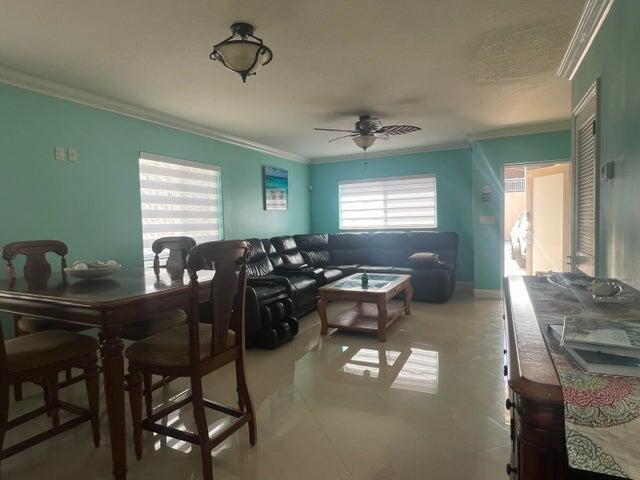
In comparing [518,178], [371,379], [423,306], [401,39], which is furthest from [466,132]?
[518,178]

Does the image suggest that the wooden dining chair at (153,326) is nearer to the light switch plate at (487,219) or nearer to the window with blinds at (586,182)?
the window with blinds at (586,182)

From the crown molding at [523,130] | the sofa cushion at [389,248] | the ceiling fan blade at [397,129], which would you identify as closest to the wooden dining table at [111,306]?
the ceiling fan blade at [397,129]

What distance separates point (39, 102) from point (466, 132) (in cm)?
488

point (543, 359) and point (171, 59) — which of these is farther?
point (171, 59)

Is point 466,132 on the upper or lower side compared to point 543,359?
upper

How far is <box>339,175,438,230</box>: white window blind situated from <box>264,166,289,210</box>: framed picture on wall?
121cm

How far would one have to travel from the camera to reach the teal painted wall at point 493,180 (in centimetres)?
494

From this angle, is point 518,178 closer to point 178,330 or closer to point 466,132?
point 466,132

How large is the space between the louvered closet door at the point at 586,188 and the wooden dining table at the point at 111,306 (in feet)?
8.06

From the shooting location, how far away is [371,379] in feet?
8.93

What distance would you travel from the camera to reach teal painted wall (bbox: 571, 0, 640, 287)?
5.29 feet

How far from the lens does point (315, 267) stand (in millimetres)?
5789

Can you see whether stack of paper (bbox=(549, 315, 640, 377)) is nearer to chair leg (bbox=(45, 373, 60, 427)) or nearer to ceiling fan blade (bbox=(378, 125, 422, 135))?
chair leg (bbox=(45, 373, 60, 427))

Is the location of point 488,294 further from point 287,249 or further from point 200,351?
point 200,351
